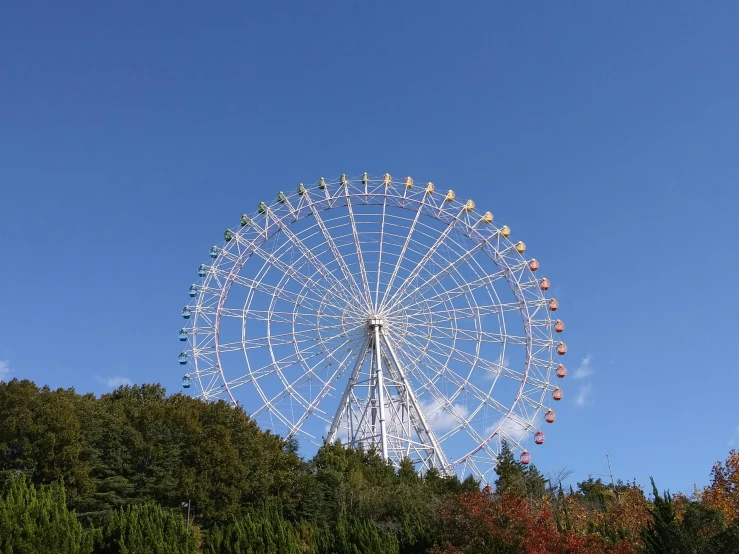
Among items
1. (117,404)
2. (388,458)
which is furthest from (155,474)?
(388,458)

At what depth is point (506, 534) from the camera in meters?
26.5

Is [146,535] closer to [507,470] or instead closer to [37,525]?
[37,525]

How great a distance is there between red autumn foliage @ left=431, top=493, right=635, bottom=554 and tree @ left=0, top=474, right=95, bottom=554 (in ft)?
46.6

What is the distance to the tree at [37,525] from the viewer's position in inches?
1183

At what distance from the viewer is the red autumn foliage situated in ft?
85.6

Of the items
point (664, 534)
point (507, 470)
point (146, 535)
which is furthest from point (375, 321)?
point (664, 534)

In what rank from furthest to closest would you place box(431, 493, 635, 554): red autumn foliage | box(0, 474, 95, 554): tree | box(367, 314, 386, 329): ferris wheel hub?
box(367, 314, 386, 329): ferris wheel hub < box(0, 474, 95, 554): tree < box(431, 493, 635, 554): red autumn foliage

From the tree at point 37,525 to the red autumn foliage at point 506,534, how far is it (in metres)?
14.2

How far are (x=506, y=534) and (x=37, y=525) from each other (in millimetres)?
17653

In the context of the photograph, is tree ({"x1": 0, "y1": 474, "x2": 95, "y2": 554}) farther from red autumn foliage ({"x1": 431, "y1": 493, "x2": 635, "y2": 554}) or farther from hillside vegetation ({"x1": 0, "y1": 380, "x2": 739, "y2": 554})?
red autumn foliage ({"x1": 431, "y1": 493, "x2": 635, "y2": 554})

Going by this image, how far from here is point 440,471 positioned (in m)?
47.7

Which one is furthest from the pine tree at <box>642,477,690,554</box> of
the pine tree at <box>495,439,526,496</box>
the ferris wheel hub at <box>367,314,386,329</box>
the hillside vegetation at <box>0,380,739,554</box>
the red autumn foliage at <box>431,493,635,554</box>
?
the ferris wheel hub at <box>367,314,386,329</box>

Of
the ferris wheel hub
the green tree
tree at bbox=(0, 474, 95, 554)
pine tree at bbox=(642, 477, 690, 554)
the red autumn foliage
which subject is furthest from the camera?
the ferris wheel hub

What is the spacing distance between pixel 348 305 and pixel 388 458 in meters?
9.31
